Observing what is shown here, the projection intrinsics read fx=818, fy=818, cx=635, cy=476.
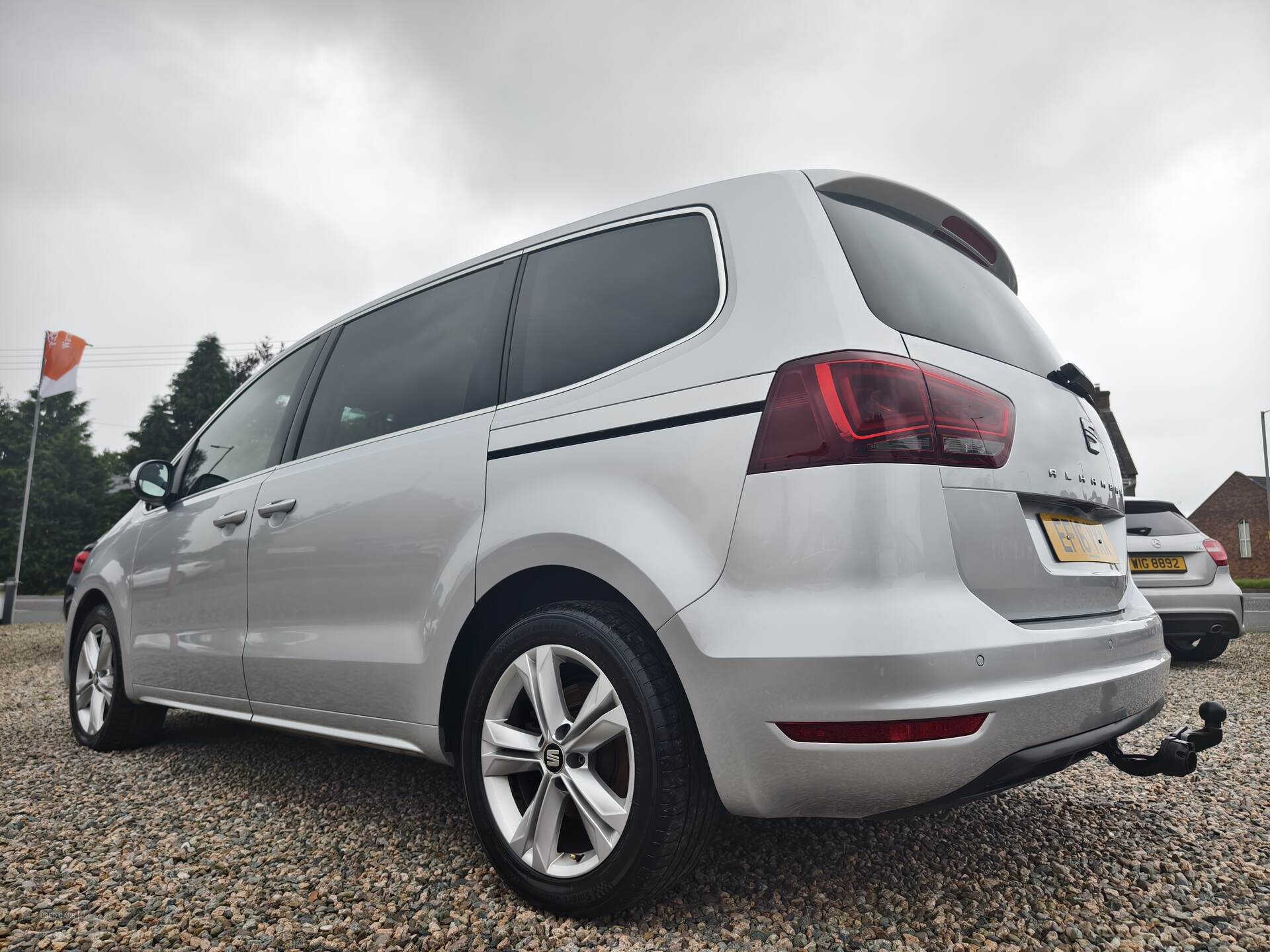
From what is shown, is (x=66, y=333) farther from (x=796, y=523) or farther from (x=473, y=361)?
(x=796, y=523)

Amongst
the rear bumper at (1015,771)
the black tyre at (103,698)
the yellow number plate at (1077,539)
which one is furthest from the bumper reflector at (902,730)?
the black tyre at (103,698)

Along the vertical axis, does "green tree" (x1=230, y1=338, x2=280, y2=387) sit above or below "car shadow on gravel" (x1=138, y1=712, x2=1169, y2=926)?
above

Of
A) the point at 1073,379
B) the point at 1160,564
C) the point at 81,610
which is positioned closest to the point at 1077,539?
the point at 1073,379

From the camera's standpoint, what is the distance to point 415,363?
2.84 m

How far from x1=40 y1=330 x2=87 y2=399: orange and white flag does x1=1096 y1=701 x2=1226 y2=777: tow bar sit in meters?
20.3

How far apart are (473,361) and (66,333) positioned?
19.8 m

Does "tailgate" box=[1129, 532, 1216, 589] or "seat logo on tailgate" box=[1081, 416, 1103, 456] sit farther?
"tailgate" box=[1129, 532, 1216, 589]

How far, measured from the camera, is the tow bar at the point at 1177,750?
1993mm

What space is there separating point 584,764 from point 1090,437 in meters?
1.60

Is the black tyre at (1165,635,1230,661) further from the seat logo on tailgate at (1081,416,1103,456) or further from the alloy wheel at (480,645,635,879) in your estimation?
the alloy wheel at (480,645,635,879)

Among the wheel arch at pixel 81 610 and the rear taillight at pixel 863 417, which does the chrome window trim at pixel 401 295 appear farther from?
the wheel arch at pixel 81 610

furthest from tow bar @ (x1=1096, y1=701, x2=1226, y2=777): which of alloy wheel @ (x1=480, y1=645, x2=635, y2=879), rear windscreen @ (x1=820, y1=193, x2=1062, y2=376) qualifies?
alloy wheel @ (x1=480, y1=645, x2=635, y2=879)

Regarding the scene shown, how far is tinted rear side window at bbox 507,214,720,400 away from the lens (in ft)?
6.76

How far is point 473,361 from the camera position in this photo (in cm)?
258
